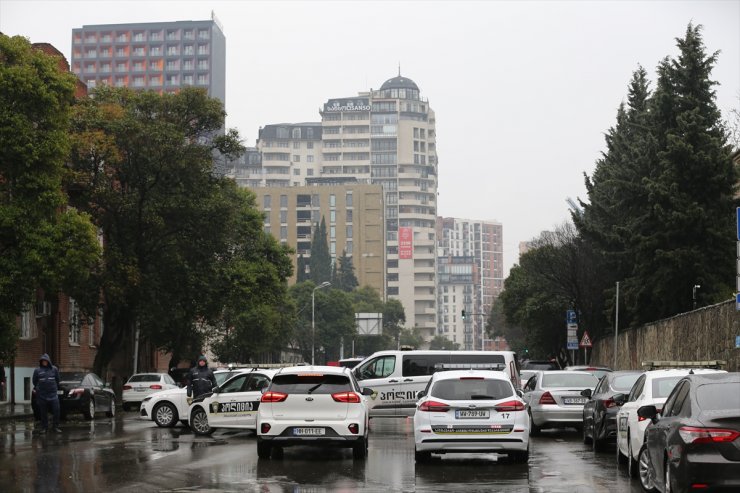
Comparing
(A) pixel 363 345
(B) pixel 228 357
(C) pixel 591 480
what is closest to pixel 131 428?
(C) pixel 591 480

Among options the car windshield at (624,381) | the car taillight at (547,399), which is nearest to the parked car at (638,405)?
the car windshield at (624,381)

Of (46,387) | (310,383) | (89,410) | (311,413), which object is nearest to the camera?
(311,413)

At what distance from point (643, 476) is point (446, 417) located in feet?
13.0

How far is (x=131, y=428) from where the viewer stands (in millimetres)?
29703

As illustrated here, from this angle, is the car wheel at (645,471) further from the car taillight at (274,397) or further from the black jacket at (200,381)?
the black jacket at (200,381)

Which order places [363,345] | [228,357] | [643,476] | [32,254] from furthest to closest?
1. [363,345]
2. [228,357]
3. [32,254]
4. [643,476]

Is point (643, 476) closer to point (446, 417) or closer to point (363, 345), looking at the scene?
point (446, 417)

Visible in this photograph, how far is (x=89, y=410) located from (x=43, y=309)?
16244 mm

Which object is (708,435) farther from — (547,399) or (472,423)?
(547,399)

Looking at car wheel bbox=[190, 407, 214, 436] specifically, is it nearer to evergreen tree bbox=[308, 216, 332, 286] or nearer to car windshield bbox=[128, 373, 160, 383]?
car windshield bbox=[128, 373, 160, 383]

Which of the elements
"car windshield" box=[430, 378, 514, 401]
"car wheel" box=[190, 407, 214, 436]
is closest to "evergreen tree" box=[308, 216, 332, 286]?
"car wheel" box=[190, 407, 214, 436]

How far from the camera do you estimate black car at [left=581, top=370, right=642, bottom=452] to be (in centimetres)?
2003

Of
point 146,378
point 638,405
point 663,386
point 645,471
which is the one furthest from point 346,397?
point 146,378

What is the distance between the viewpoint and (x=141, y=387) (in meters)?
45.4
